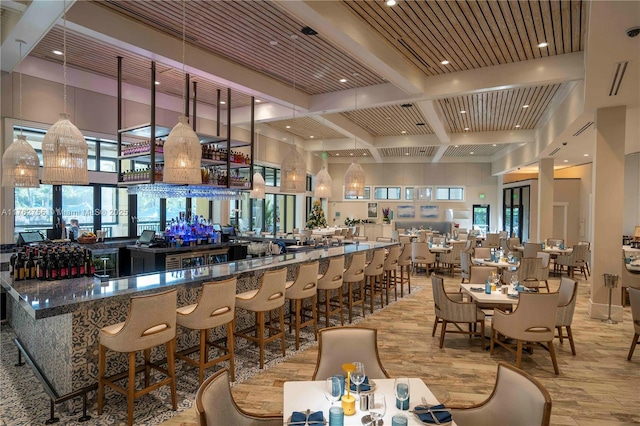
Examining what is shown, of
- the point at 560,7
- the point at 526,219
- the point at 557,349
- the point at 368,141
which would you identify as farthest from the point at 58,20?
the point at 526,219

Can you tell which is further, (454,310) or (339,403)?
(454,310)

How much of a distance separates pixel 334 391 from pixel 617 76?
5539 millimetres

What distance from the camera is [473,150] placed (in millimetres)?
15469

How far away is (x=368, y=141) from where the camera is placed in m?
13.0

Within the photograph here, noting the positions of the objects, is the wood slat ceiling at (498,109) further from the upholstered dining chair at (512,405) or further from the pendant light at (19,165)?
the pendant light at (19,165)

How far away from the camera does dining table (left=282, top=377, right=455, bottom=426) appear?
196cm

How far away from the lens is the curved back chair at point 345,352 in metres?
2.77

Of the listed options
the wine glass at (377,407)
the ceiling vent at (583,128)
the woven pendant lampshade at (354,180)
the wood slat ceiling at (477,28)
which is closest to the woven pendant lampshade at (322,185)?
the woven pendant lampshade at (354,180)

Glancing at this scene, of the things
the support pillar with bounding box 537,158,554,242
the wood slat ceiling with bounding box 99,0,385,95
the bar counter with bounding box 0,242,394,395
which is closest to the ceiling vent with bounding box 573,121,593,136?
the support pillar with bounding box 537,158,554,242

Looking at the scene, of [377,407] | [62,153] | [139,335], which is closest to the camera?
[377,407]

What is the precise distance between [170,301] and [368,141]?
35.2 ft

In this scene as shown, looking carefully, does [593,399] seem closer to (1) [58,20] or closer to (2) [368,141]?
(1) [58,20]

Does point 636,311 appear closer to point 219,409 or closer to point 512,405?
point 512,405

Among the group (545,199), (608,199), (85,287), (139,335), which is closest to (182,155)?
(85,287)
